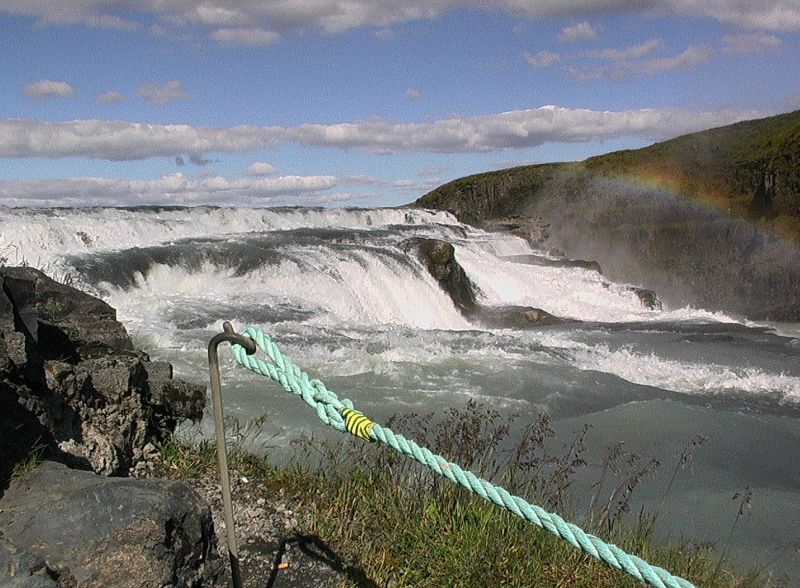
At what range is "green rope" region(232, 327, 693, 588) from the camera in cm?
218

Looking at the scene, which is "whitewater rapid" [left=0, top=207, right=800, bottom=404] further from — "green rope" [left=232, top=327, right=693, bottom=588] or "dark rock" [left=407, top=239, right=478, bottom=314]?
"green rope" [left=232, top=327, right=693, bottom=588]

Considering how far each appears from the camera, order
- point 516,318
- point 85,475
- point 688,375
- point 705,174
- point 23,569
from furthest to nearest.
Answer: point 705,174 < point 516,318 < point 688,375 < point 85,475 < point 23,569

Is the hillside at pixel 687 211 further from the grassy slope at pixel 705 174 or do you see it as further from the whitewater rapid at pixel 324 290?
the whitewater rapid at pixel 324 290

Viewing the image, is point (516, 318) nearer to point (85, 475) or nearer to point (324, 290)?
point (324, 290)

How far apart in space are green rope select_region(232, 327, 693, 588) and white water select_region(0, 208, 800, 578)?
3732 millimetres

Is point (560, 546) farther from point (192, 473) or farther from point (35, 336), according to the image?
point (35, 336)

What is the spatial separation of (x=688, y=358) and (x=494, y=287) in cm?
742

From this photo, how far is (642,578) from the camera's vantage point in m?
2.17

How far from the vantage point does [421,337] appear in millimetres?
11672

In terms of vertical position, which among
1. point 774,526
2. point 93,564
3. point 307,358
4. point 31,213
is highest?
point 31,213

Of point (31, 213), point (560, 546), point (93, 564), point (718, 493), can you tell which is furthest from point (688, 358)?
point (31, 213)

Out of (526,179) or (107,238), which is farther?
(526,179)

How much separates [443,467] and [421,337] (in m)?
9.37

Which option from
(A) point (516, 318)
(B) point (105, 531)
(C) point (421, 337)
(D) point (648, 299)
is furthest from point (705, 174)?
(B) point (105, 531)
